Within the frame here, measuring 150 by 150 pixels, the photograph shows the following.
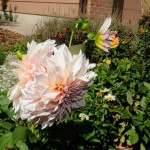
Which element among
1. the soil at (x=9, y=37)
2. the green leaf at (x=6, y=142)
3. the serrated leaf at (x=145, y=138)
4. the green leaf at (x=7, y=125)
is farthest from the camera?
the soil at (x=9, y=37)

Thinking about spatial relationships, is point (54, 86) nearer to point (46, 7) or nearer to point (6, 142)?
point (6, 142)

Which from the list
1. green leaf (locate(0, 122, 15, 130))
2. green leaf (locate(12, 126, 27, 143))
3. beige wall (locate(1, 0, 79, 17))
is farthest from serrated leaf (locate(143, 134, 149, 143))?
beige wall (locate(1, 0, 79, 17))

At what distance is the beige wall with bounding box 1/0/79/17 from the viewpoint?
13.4 m

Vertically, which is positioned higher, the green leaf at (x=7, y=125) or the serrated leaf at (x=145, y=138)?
the green leaf at (x=7, y=125)

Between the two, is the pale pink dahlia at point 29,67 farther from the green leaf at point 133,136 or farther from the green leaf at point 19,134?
the green leaf at point 133,136

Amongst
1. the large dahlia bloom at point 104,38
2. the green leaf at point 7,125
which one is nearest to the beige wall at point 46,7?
the green leaf at point 7,125

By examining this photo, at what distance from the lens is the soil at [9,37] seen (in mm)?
11273

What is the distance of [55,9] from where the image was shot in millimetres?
14516

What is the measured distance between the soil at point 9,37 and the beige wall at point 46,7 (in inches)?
55.4

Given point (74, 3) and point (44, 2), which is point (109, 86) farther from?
point (44, 2)

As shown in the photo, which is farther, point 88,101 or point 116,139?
point 88,101

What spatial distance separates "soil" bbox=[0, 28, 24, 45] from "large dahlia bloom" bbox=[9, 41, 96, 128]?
31.6 ft

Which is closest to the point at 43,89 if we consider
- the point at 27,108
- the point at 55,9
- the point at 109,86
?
the point at 27,108

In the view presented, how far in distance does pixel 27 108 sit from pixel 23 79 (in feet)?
0.38
